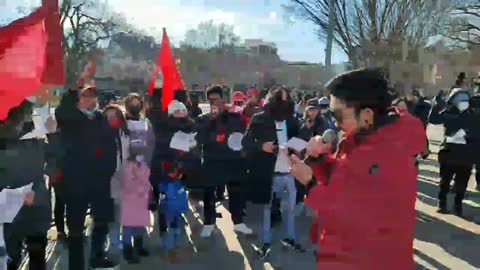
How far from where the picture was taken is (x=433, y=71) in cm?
2656

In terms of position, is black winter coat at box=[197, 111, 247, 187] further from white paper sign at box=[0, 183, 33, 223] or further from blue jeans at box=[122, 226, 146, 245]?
white paper sign at box=[0, 183, 33, 223]

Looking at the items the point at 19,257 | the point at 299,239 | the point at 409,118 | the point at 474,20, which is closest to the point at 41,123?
the point at 19,257

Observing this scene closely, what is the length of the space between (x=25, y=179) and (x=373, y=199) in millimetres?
3143

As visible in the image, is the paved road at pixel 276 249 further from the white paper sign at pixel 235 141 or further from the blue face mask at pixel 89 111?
the blue face mask at pixel 89 111

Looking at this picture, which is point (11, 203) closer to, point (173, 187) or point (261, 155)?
point (173, 187)

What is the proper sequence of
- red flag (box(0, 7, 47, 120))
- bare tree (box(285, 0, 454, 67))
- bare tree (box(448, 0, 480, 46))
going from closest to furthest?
red flag (box(0, 7, 47, 120)), bare tree (box(285, 0, 454, 67)), bare tree (box(448, 0, 480, 46))

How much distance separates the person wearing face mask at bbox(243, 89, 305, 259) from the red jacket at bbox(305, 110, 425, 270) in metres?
4.32

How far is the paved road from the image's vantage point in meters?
7.14

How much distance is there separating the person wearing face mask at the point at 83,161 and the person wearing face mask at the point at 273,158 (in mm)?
1962

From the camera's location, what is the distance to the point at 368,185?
2.81m

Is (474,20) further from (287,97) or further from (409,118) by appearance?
(409,118)

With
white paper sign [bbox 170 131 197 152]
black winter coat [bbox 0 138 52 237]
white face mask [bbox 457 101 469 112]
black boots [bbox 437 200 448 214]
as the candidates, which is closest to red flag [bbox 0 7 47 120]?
black winter coat [bbox 0 138 52 237]

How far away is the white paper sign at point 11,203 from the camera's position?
4512 mm

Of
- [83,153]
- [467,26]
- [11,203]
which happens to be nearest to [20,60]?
[11,203]
